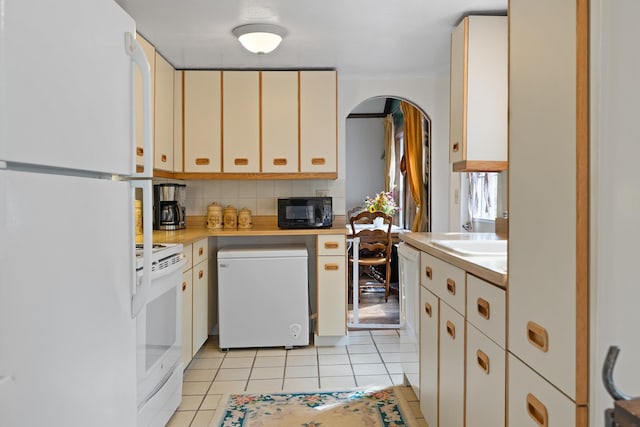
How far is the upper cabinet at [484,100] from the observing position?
2611 mm

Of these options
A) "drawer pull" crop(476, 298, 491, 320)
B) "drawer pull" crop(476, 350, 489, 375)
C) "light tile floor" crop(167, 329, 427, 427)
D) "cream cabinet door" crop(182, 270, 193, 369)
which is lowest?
"light tile floor" crop(167, 329, 427, 427)

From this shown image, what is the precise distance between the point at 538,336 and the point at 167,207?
10.3 ft

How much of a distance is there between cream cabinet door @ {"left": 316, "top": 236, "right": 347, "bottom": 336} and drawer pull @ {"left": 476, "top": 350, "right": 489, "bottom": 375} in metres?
2.15

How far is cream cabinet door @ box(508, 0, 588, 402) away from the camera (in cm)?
102

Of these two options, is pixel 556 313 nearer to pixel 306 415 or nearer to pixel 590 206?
pixel 590 206

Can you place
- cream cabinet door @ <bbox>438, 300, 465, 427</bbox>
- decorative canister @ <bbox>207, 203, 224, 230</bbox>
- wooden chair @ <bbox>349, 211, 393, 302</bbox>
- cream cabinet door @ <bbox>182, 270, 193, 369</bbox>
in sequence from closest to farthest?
cream cabinet door @ <bbox>438, 300, 465, 427</bbox> → cream cabinet door @ <bbox>182, 270, 193, 369</bbox> → decorative canister @ <bbox>207, 203, 224, 230</bbox> → wooden chair @ <bbox>349, 211, 393, 302</bbox>

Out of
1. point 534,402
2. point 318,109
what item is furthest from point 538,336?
point 318,109

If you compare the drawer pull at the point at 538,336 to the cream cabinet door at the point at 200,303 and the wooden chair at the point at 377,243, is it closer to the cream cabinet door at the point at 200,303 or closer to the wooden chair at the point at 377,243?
the cream cabinet door at the point at 200,303

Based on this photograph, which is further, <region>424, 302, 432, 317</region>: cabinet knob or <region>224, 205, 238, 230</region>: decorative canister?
<region>224, 205, 238, 230</region>: decorative canister

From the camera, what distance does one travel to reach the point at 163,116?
3.52m

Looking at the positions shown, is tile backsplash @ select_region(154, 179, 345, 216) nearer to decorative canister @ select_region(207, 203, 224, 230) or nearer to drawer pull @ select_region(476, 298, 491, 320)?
decorative canister @ select_region(207, 203, 224, 230)

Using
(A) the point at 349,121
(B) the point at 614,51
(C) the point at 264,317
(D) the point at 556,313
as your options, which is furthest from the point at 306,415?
(A) the point at 349,121

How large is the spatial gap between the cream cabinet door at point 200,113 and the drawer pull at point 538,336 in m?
3.05

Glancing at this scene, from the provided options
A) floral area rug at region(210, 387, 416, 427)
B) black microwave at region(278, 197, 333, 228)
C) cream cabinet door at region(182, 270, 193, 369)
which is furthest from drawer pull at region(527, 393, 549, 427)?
black microwave at region(278, 197, 333, 228)
